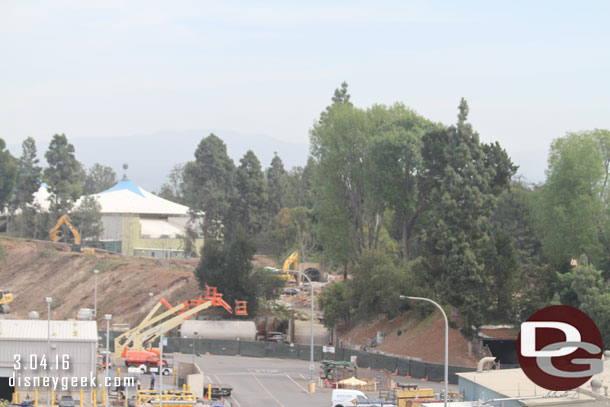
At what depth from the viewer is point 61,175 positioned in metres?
128

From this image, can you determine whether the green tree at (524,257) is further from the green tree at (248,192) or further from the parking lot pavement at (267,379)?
the green tree at (248,192)

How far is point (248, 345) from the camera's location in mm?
75562

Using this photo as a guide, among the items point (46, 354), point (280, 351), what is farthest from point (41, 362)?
point (280, 351)

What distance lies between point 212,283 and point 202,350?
11.0 meters

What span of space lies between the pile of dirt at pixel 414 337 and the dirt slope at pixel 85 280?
872 inches

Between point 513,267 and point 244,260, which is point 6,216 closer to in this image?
point 244,260

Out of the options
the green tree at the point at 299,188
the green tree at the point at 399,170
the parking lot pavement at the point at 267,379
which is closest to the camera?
the parking lot pavement at the point at 267,379

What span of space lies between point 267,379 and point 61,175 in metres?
75.5

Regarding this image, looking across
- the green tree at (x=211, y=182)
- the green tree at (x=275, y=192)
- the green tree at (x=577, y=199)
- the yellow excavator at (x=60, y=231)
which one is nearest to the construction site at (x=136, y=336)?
the yellow excavator at (x=60, y=231)

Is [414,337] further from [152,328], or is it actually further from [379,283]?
[152,328]

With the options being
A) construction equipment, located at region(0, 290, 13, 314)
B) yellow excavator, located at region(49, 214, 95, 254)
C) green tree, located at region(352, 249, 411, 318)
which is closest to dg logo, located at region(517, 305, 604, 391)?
green tree, located at region(352, 249, 411, 318)

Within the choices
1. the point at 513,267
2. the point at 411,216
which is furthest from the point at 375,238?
the point at 513,267

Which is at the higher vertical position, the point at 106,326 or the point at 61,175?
the point at 61,175

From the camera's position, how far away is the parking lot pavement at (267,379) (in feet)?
174
